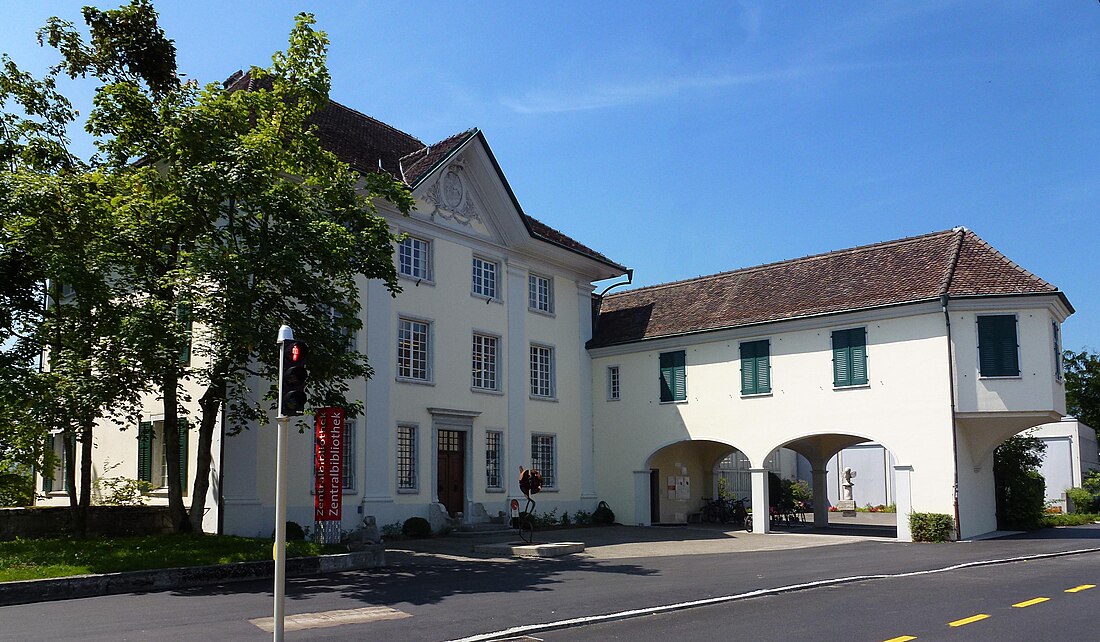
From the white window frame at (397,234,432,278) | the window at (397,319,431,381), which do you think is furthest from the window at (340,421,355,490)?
the white window frame at (397,234,432,278)

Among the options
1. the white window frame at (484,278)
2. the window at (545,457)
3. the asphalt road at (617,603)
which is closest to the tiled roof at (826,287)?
the window at (545,457)

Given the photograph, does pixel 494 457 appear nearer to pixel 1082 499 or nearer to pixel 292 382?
pixel 292 382

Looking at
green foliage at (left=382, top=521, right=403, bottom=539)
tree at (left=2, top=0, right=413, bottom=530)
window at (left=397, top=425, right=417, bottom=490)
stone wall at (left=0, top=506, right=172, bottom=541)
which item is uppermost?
tree at (left=2, top=0, right=413, bottom=530)

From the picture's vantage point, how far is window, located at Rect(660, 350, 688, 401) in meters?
30.7

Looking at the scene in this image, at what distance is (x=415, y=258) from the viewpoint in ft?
90.0

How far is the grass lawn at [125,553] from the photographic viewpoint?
1527cm

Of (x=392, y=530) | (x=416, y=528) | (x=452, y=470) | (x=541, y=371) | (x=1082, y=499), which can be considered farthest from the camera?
(x=1082, y=499)

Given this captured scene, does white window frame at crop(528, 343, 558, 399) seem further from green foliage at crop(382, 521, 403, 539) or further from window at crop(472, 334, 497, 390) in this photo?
green foliage at crop(382, 521, 403, 539)

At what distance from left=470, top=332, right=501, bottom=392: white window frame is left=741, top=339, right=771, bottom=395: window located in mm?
7396

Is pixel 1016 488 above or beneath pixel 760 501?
above

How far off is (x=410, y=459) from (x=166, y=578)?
11484 mm

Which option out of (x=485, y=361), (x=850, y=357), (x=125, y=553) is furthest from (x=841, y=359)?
(x=125, y=553)

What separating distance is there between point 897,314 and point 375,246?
14.7m

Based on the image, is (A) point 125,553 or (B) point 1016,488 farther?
(B) point 1016,488
